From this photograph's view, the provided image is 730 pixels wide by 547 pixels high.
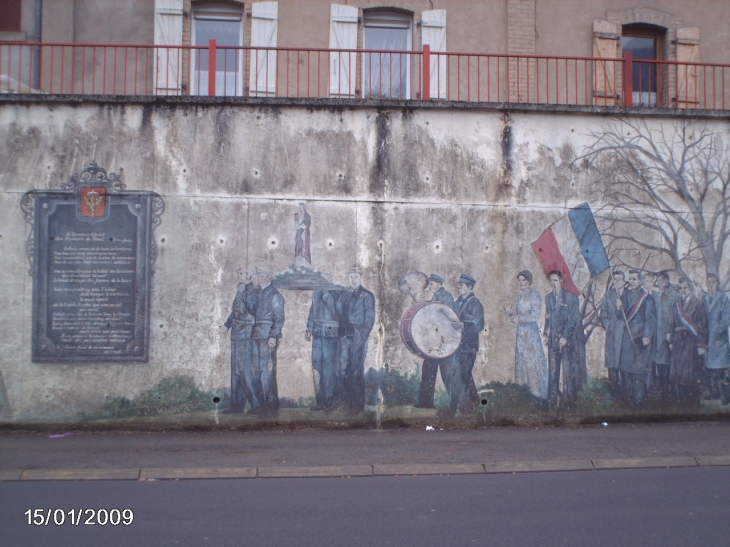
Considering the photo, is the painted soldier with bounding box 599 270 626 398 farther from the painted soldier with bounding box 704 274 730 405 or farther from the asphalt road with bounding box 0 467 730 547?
the asphalt road with bounding box 0 467 730 547

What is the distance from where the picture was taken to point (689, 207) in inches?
385

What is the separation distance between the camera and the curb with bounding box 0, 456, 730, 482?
684 cm

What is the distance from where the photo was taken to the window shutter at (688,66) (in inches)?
468

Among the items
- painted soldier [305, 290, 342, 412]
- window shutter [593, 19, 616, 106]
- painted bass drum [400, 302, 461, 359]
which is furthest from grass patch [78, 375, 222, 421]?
window shutter [593, 19, 616, 106]

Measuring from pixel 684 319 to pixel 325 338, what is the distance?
5482mm

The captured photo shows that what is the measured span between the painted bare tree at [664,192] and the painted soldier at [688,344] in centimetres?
46

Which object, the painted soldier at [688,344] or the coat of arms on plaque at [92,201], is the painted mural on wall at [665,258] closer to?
the painted soldier at [688,344]

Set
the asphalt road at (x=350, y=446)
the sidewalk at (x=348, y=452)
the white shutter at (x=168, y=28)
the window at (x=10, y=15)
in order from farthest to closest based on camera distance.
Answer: the white shutter at (x=168, y=28)
the window at (x=10, y=15)
the asphalt road at (x=350, y=446)
the sidewalk at (x=348, y=452)

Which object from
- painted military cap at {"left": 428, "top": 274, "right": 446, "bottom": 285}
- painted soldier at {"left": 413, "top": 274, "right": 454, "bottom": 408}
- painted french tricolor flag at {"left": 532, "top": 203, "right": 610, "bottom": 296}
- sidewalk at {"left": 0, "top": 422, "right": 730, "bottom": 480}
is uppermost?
painted french tricolor flag at {"left": 532, "top": 203, "right": 610, "bottom": 296}

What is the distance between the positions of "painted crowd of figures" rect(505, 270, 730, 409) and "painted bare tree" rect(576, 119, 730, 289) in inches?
15.9

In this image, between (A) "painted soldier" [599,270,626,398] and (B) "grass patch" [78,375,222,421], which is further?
(A) "painted soldier" [599,270,626,398]

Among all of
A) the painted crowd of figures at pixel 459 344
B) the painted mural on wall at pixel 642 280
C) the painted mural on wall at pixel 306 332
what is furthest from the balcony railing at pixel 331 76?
the painted crowd of figures at pixel 459 344

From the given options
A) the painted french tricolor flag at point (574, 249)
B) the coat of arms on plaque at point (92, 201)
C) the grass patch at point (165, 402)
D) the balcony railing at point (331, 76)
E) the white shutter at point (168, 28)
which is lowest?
the grass patch at point (165, 402)

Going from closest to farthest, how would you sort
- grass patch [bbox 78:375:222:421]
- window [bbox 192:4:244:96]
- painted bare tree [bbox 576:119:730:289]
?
grass patch [bbox 78:375:222:421] → painted bare tree [bbox 576:119:730:289] → window [bbox 192:4:244:96]
